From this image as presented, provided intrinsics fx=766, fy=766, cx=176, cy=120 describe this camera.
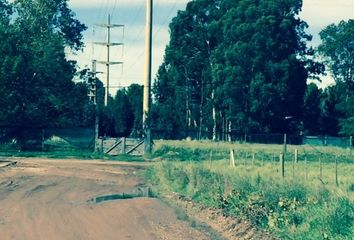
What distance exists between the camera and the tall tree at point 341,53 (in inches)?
3949

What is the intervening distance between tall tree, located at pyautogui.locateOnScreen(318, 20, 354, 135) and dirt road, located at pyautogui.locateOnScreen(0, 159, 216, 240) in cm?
7037

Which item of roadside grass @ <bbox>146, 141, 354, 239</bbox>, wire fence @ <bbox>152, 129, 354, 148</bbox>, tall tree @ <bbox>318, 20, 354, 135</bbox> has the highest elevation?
tall tree @ <bbox>318, 20, 354, 135</bbox>

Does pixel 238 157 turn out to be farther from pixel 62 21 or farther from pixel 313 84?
pixel 313 84

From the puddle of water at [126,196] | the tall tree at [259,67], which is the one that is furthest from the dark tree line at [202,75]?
the puddle of water at [126,196]

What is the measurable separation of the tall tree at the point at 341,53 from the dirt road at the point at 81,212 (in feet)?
231

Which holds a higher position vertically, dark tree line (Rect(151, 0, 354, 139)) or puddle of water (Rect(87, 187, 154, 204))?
dark tree line (Rect(151, 0, 354, 139))

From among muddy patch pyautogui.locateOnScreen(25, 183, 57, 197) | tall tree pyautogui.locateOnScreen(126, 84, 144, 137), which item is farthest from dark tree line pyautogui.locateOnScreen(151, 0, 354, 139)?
muddy patch pyautogui.locateOnScreen(25, 183, 57, 197)

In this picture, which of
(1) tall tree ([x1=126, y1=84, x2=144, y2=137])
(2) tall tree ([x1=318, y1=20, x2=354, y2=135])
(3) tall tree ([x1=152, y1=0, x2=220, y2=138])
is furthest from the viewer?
(2) tall tree ([x1=318, y1=20, x2=354, y2=135])

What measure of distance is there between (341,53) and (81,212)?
8813 cm

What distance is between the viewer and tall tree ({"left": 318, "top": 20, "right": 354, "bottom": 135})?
10031cm

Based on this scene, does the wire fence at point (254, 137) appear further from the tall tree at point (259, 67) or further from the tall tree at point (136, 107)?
the tall tree at point (136, 107)

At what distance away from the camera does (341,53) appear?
10394cm

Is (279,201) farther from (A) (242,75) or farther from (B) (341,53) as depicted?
(B) (341,53)

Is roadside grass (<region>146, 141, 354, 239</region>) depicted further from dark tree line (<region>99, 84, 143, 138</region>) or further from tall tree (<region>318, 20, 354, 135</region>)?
tall tree (<region>318, 20, 354, 135</region>)
